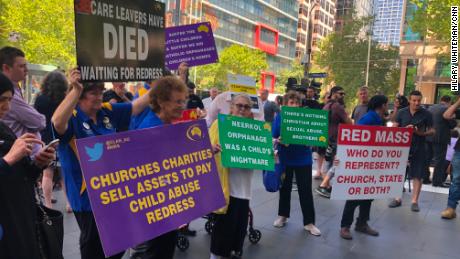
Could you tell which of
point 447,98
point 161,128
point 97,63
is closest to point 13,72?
point 97,63

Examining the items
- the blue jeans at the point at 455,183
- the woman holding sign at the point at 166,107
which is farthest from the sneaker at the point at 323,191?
the woman holding sign at the point at 166,107

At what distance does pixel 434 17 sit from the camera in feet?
69.8

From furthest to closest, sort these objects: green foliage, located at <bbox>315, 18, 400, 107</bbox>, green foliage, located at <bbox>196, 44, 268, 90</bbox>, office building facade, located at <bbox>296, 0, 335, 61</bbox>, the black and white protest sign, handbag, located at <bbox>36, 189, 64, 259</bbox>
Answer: office building facade, located at <bbox>296, 0, 335, 61</bbox>, green foliage, located at <bbox>196, 44, 268, 90</bbox>, green foliage, located at <bbox>315, 18, 400, 107</bbox>, the black and white protest sign, handbag, located at <bbox>36, 189, 64, 259</bbox>

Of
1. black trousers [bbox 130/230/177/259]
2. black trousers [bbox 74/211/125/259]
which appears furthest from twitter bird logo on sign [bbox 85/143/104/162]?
black trousers [bbox 130/230/177/259]

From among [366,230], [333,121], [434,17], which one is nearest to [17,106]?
[366,230]

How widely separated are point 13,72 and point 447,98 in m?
8.85

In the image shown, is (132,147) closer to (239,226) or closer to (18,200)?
(18,200)

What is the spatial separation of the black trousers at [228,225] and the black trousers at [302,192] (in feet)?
4.81

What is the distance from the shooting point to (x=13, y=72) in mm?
3693

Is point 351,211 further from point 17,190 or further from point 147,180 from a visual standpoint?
point 17,190

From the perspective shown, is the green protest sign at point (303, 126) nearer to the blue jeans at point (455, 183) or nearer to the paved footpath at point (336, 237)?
the paved footpath at point (336, 237)

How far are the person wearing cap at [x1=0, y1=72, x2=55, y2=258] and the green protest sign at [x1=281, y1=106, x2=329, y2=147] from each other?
3.39 meters

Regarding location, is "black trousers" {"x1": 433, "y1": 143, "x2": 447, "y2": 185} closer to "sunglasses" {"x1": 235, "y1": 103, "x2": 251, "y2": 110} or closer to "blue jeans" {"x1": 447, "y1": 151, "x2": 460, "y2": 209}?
"blue jeans" {"x1": 447, "y1": 151, "x2": 460, "y2": 209}

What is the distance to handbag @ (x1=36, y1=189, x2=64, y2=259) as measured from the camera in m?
2.05
